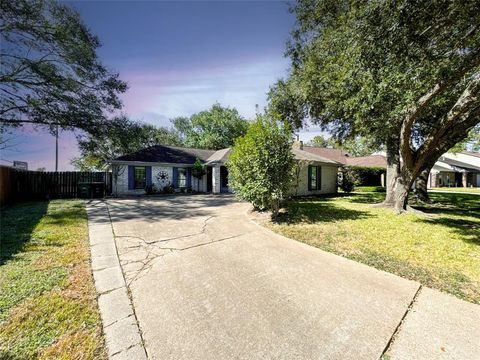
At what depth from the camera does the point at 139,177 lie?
636 inches

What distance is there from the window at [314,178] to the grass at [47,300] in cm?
1412

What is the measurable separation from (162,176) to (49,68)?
342 inches

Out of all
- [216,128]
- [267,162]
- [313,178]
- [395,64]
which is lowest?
[313,178]

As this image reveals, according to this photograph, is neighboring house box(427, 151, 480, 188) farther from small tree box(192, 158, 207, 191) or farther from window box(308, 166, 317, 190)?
small tree box(192, 158, 207, 191)

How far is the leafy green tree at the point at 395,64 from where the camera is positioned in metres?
4.91

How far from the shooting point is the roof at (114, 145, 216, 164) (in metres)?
16.3

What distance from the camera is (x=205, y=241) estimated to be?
17.9 feet

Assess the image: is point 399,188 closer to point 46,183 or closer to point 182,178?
point 182,178

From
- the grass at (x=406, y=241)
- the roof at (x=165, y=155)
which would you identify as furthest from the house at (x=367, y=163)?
the grass at (x=406, y=241)

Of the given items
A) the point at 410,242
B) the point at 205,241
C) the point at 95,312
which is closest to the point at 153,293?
the point at 95,312

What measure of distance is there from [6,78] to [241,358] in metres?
15.9

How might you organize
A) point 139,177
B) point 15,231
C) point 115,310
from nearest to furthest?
point 115,310 → point 15,231 → point 139,177

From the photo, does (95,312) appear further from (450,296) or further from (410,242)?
(410,242)

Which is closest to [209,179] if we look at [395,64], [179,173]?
[179,173]
